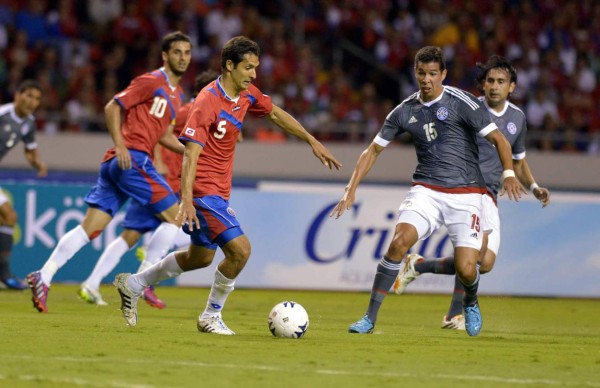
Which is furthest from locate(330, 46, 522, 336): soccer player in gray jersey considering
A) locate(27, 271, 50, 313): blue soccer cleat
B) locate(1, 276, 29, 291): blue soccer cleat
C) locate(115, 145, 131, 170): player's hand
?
locate(1, 276, 29, 291): blue soccer cleat

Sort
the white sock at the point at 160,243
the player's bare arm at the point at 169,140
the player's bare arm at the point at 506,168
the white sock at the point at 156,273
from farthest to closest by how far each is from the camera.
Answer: the white sock at the point at 160,243, the player's bare arm at the point at 169,140, the white sock at the point at 156,273, the player's bare arm at the point at 506,168

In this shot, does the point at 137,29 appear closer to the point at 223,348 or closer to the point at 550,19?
the point at 550,19

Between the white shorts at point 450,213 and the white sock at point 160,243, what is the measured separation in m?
3.10

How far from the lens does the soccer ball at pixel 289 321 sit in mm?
8492

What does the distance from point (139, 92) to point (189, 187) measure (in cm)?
315

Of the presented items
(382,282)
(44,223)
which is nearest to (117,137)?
(382,282)

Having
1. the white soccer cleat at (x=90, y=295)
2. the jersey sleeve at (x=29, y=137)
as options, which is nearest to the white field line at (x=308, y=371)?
the white soccer cleat at (x=90, y=295)

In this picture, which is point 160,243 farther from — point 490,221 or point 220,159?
point 490,221

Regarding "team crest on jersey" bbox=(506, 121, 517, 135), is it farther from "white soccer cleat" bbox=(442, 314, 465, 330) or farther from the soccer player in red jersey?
the soccer player in red jersey

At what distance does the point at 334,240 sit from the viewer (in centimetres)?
1625

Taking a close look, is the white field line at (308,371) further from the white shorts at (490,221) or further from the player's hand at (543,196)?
the white shorts at (490,221)

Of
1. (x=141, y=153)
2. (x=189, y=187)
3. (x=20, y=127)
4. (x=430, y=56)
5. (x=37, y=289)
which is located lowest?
(x=37, y=289)

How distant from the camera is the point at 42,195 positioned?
51.6 feet

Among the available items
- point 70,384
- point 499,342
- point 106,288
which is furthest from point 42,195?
point 70,384
